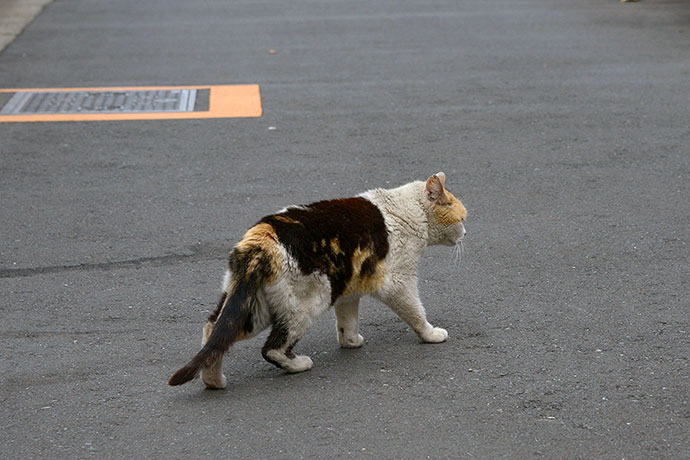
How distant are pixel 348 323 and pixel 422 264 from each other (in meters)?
1.43

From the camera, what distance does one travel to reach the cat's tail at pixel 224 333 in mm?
4234

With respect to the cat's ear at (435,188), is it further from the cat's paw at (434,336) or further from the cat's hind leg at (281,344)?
the cat's hind leg at (281,344)

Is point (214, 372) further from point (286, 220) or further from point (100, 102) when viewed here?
point (100, 102)

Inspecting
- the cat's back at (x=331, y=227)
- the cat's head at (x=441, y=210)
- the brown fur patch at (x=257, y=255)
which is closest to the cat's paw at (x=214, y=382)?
the brown fur patch at (x=257, y=255)

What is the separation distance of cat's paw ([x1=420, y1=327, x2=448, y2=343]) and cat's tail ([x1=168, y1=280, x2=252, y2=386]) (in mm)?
1120

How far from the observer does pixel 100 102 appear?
1061 cm

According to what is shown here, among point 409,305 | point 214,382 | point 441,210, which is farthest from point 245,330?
point 441,210

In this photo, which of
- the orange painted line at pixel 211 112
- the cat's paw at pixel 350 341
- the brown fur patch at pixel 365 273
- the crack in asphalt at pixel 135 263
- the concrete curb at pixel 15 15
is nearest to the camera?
the brown fur patch at pixel 365 273

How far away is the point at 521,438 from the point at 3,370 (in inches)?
105

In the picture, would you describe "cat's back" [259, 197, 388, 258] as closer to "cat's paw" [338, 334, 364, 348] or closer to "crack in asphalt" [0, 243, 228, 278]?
"cat's paw" [338, 334, 364, 348]

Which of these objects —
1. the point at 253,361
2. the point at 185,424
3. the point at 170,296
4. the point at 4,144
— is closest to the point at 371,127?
the point at 4,144

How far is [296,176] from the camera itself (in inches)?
318

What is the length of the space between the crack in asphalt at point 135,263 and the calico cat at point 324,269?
66.0 inches

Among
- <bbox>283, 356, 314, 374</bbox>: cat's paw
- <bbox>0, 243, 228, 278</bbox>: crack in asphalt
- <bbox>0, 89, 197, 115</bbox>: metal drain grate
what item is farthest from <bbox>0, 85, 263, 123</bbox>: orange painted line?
<bbox>283, 356, 314, 374</bbox>: cat's paw
